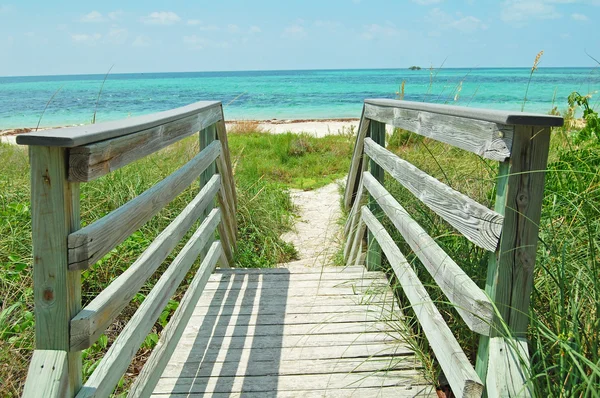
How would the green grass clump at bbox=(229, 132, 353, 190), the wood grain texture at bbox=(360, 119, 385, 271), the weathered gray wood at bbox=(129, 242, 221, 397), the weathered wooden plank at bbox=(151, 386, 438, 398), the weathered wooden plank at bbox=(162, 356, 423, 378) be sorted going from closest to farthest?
the weathered gray wood at bbox=(129, 242, 221, 397), the weathered wooden plank at bbox=(151, 386, 438, 398), the weathered wooden plank at bbox=(162, 356, 423, 378), the wood grain texture at bbox=(360, 119, 385, 271), the green grass clump at bbox=(229, 132, 353, 190)

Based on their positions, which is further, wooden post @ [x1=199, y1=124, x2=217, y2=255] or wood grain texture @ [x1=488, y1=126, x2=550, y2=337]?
wooden post @ [x1=199, y1=124, x2=217, y2=255]

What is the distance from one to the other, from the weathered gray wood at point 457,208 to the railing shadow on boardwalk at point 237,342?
1171 mm

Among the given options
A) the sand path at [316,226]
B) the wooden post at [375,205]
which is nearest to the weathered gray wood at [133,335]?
the wooden post at [375,205]

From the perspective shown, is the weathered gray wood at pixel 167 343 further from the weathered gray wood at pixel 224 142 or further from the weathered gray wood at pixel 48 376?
the weathered gray wood at pixel 224 142

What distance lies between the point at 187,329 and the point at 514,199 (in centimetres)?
223

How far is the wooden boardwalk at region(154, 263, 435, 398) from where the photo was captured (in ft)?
8.40

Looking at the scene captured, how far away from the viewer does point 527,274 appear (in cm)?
168

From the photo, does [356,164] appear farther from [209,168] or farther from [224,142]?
[209,168]

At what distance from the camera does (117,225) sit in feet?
6.15

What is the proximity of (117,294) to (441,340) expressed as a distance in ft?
4.19

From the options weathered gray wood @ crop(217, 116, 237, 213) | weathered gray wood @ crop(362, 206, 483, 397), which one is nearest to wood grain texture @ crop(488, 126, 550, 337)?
weathered gray wood @ crop(362, 206, 483, 397)

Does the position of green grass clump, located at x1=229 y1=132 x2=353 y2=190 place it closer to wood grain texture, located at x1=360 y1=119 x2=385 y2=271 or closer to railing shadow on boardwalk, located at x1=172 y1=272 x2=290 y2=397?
wood grain texture, located at x1=360 y1=119 x2=385 y2=271

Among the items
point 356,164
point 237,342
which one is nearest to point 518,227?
point 237,342

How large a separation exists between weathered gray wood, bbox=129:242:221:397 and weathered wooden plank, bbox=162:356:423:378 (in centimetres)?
Answer: 16
